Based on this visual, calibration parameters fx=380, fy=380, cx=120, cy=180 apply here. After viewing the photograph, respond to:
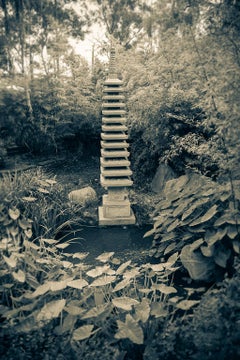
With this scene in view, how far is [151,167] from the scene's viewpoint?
7.27 metres

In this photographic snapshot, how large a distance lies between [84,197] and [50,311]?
3414 mm

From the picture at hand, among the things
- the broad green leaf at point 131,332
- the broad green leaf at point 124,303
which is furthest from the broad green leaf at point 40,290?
the broad green leaf at point 131,332

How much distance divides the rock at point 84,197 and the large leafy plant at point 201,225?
1689mm

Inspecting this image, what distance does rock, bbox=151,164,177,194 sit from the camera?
→ 6680 mm

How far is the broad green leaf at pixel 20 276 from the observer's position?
10.7 ft

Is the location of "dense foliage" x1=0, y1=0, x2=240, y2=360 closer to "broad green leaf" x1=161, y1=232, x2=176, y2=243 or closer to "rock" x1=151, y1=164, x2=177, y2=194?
"broad green leaf" x1=161, y1=232, x2=176, y2=243

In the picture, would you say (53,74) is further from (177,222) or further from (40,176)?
(177,222)

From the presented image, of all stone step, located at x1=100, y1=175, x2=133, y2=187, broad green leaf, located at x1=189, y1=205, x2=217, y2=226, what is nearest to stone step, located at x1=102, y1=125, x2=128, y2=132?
stone step, located at x1=100, y1=175, x2=133, y2=187

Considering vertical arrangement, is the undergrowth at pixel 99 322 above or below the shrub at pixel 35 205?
below

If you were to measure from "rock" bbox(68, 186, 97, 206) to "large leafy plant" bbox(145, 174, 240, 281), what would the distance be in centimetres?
169

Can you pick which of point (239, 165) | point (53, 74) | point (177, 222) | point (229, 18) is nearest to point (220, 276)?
point (177, 222)

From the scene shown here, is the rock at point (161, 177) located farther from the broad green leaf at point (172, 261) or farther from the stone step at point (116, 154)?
the broad green leaf at point (172, 261)

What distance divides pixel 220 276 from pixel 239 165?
1185mm

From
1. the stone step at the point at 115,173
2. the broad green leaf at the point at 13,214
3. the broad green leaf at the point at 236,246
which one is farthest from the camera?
the stone step at the point at 115,173
